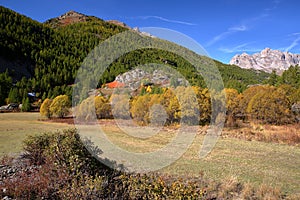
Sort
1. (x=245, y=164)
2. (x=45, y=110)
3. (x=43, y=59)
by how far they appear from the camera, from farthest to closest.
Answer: (x=43, y=59) → (x=45, y=110) → (x=245, y=164)

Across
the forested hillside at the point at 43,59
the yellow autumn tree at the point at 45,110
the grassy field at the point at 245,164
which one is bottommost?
the grassy field at the point at 245,164

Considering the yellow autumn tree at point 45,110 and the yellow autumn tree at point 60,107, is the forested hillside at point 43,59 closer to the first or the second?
the yellow autumn tree at point 60,107

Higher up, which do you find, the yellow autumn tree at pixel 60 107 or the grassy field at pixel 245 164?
the yellow autumn tree at pixel 60 107

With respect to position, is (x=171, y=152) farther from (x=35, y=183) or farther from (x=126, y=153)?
(x=35, y=183)

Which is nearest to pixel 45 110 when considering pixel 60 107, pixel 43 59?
pixel 60 107

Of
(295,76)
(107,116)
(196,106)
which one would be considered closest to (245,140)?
(196,106)

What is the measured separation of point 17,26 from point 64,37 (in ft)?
123

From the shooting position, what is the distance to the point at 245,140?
90.2 ft

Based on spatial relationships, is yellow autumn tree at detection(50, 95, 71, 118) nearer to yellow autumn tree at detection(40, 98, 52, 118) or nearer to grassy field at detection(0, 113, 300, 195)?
yellow autumn tree at detection(40, 98, 52, 118)

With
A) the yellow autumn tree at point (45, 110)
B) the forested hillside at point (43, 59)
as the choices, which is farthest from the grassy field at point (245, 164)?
the forested hillside at point (43, 59)

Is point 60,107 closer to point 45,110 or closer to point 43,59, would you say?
point 45,110

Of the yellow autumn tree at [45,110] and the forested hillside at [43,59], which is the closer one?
the yellow autumn tree at [45,110]

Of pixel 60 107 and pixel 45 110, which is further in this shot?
pixel 60 107

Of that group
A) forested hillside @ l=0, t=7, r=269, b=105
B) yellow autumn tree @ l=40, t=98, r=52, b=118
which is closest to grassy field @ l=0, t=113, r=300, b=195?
yellow autumn tree @ l=40, t=98, r=52, b=118
